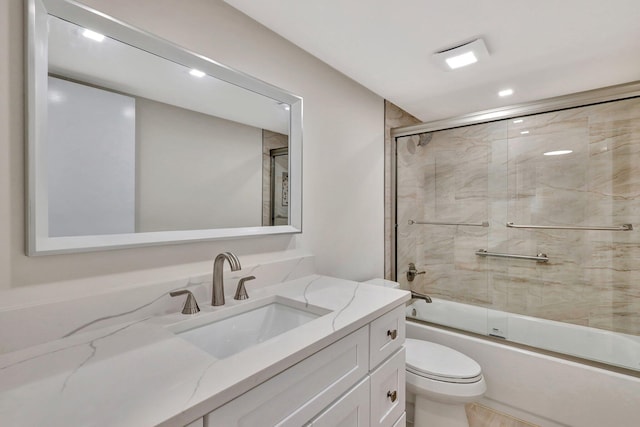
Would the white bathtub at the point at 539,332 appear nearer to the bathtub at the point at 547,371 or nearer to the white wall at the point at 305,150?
the bathtub at the point at 547,371

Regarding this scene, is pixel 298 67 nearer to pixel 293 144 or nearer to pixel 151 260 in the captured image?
pixel 293 144

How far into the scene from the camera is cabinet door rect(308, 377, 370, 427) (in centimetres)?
88

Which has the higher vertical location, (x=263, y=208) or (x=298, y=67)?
(x=298, y=67)

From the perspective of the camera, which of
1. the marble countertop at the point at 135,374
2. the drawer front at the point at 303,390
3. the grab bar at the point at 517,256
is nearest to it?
Result: the marble countertop at the point at 135,374

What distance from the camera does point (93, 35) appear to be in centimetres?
92

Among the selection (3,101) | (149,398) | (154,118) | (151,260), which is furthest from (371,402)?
(3,101)

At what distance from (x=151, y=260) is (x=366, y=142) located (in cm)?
157

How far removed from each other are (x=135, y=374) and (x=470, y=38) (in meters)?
1.82

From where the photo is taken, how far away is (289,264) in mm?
1480

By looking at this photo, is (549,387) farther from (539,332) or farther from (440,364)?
(440,364)

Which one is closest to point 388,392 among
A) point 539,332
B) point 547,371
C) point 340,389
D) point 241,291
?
point 340,389

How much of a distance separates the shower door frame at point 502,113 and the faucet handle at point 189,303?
5.48ft

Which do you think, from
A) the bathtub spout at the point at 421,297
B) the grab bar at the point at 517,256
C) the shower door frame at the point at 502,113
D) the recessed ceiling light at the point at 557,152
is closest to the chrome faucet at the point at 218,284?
the shower door frame at the point at 502,113

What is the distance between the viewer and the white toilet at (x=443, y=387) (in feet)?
4.83
